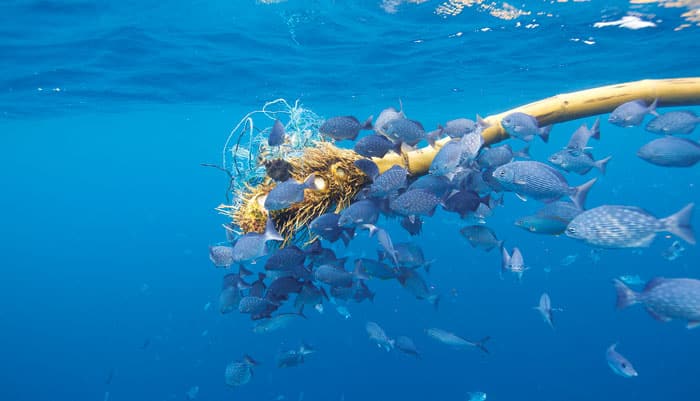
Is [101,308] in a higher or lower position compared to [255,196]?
lower

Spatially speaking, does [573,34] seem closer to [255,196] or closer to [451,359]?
[255,196]

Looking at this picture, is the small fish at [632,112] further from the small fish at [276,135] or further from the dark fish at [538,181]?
the small fish at [276,135]

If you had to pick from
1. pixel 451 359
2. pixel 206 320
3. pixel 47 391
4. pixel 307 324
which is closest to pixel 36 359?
pixel 47 391

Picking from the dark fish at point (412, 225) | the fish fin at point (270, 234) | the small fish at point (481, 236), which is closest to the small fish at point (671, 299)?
the small fish at point (481, 236)

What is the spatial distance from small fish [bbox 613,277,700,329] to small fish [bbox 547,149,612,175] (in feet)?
5.19

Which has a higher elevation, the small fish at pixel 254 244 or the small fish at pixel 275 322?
the small fish at pixel 254 244

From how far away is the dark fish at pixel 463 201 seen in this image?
3.83m

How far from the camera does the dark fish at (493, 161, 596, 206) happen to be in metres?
3.39

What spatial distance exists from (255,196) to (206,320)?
31270 millimetres

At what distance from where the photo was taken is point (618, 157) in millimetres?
158625

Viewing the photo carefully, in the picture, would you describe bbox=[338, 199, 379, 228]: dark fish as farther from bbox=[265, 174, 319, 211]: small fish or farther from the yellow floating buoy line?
the yellow floating buoy line

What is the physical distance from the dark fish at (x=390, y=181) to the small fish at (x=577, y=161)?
211 centimetres

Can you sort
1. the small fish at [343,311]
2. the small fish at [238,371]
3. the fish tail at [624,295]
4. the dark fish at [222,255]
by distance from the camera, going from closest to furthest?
the fish tail at [624,295]
the dark fish at [222,255]
the small fish at [238,371]
the small fish at [343,311]

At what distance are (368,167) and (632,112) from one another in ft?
10.1
